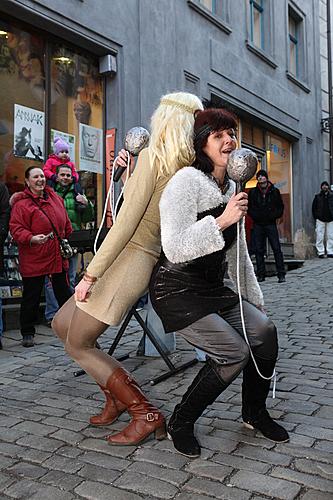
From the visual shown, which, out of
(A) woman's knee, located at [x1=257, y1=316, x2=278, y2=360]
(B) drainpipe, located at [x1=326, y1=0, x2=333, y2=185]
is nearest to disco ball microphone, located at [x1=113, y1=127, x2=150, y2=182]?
(A) woman's knee, located at [x1=257, y1=316, x2=278, y2=360]

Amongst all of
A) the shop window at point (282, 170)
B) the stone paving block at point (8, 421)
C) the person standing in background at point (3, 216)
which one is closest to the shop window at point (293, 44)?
the shop window at point (282, 170)

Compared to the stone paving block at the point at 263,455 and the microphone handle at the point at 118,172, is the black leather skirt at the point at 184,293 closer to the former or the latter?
the stone paving block at the point at 263,455

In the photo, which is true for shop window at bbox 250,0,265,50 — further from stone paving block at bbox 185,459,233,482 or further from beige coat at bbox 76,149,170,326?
stone paving block at bbox 185,459,233,482

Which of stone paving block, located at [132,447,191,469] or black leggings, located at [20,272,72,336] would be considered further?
black leggings, located at [20,272,72,336]

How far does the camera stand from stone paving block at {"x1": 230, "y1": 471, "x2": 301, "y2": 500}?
90.9 inches

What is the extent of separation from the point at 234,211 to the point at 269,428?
1.25 m

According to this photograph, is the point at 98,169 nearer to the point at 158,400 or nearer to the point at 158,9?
the point at 158,9

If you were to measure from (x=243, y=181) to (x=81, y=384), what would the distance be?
7.48ft

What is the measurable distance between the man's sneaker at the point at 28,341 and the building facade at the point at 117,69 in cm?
245

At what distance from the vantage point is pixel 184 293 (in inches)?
104

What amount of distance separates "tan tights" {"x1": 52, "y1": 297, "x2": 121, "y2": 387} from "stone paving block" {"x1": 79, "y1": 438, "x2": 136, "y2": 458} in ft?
1.04

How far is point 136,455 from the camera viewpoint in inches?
109

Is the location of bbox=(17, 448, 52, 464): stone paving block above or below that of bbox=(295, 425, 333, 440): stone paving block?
below

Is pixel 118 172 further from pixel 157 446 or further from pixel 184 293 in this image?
pixel 157 446
